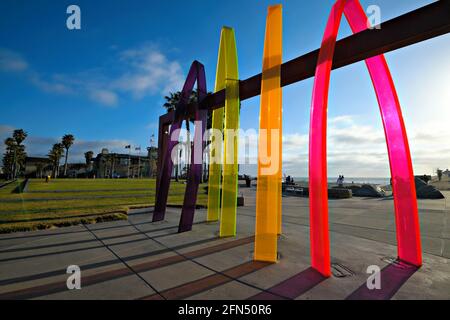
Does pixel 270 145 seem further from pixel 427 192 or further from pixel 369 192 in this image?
pixel 369 192

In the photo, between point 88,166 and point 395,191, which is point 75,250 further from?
point 88,166

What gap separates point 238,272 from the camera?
421 cm

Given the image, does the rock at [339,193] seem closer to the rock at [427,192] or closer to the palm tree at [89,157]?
the rock at [427,192]

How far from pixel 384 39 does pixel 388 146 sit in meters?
2.15

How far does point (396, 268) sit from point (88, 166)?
102693 mm

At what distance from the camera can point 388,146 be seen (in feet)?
16.6

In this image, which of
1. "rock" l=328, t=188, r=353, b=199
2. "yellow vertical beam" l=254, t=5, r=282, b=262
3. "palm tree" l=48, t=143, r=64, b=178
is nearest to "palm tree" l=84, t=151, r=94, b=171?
"palm tree" l=48, t=143, r=64, b=178

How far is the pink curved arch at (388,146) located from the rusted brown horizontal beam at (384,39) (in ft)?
1.35

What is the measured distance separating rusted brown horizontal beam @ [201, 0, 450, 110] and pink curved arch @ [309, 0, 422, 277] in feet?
1.35

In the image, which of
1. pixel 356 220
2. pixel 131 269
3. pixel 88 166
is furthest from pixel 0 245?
pixel 88 166

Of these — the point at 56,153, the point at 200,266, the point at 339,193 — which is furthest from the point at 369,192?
the point at 56,153

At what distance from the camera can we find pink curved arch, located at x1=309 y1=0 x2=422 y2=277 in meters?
4.33

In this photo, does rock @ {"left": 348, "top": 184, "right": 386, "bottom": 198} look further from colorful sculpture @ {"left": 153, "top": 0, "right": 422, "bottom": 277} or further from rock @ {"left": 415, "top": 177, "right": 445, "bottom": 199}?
colorful sculpture @ {"left": 153, "top": 0, "right": 422, "bottom": 277}

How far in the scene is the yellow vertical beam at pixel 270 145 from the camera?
5.11 m
